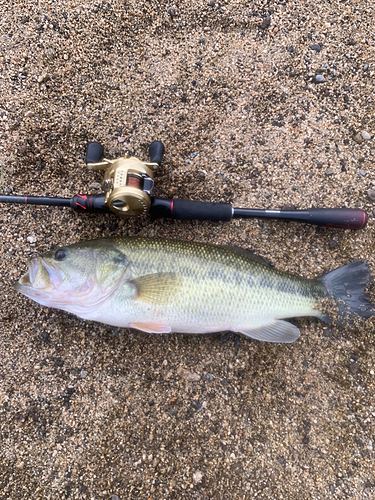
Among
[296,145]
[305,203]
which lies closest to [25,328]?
[305,203]

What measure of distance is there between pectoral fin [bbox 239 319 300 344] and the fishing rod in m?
0.77

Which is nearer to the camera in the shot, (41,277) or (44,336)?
(41,277)

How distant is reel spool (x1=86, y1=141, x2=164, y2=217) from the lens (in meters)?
1.92

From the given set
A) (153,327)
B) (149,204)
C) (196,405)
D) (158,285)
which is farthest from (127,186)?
(196,405)

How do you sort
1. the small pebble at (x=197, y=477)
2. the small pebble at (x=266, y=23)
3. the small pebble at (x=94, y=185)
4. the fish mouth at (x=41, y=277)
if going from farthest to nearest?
1. the small pebble at (x=266, y=23)
2. the small pebble at (x=94, y=185)
3. the small pebble at (x=197, y=477)
4. the fish mouth at (x=41, y=277)

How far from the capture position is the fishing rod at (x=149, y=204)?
77.6 inches

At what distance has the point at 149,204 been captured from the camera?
6.66 feet

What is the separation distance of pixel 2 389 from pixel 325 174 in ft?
9.57

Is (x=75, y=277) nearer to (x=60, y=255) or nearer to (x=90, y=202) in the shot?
(x=60, y=255)

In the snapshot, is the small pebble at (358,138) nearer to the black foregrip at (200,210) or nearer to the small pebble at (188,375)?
the black foregrip at (200,210)

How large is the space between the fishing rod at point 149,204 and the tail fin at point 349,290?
34 cm

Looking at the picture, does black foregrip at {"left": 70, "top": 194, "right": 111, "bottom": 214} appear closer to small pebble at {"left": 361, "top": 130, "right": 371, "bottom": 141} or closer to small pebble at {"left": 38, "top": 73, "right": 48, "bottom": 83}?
small pebble at {"left": 38, "top": 73, "right": 48, "bottom": 83}

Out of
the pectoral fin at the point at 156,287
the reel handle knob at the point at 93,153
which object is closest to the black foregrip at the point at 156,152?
the reel handle knob at the point at 93,153

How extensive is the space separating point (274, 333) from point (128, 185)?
4.65 feet
